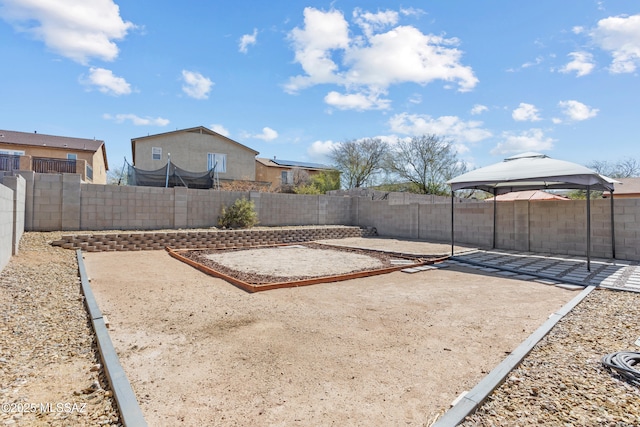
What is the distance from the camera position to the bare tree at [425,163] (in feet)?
69.4

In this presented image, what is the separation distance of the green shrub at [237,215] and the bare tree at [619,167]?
2737 cm

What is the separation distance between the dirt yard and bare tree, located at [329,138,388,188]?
1832cm

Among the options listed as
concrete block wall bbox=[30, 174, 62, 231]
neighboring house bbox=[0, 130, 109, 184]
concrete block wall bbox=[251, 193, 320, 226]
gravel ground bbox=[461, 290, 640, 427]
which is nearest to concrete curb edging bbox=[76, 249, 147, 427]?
gravel ground bbox=[461, 290, 640, 427]

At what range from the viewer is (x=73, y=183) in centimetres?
850

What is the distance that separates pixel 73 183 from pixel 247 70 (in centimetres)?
588

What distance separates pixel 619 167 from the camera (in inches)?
998

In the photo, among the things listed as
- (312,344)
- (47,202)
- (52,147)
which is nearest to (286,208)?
(47,202)

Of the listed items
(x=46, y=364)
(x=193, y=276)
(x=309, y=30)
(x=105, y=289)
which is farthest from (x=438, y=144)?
(x=46, y=364)

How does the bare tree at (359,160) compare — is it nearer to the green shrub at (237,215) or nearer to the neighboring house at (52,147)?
the green shrub at (237,215)

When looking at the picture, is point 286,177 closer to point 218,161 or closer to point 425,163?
point 218,161

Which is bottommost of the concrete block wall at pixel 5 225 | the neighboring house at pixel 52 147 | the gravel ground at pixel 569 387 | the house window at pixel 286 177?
the gravel ground at pixel 569 387

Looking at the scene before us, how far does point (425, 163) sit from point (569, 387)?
20.7 m

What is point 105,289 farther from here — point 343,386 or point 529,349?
point 529,349

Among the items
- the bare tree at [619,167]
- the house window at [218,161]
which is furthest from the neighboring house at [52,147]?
the bare tree at [619,167]
